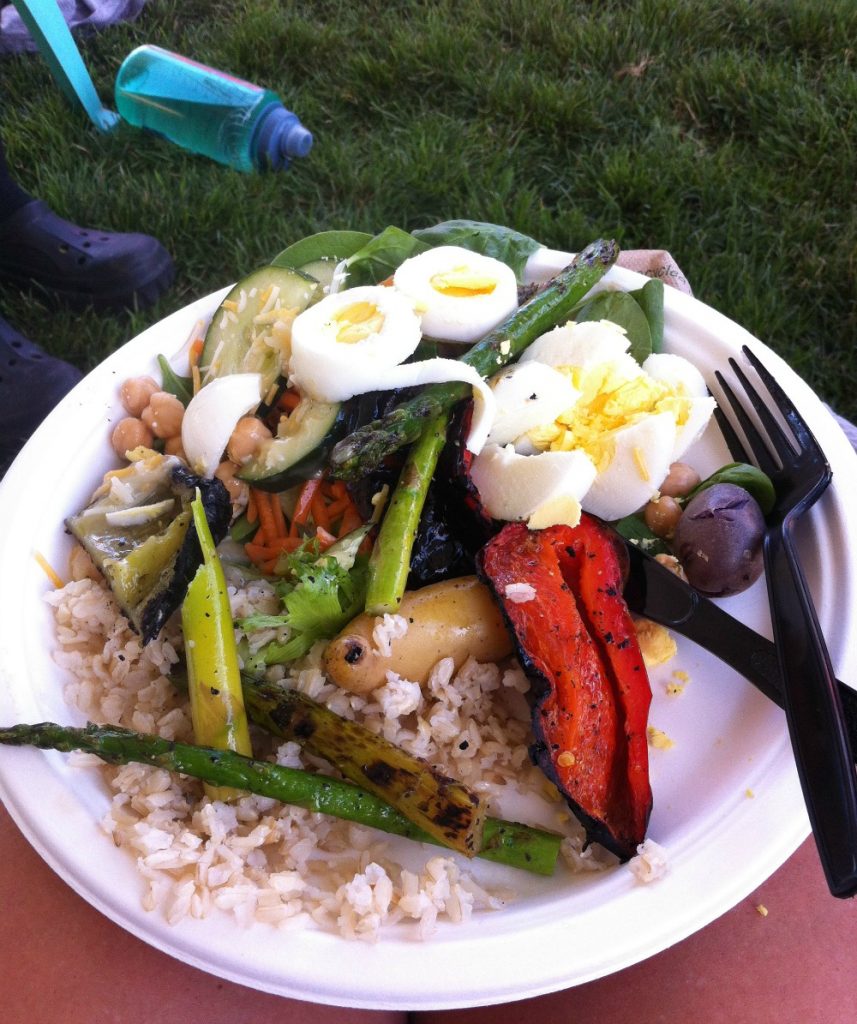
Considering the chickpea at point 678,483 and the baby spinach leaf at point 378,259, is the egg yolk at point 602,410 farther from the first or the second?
the baby spinach leaf at point 378,259

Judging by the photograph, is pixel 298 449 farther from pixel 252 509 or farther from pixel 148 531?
pixel 148 531

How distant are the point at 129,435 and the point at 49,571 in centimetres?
33

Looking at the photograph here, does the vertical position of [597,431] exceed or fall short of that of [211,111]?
it falls short

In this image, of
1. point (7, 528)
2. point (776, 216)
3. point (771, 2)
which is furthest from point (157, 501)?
point (771, 2)

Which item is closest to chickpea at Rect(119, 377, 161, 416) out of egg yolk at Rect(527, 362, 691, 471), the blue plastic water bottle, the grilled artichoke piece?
the grilled artichoke piece

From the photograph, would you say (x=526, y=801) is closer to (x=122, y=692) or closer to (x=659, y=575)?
(x=659, y=575)

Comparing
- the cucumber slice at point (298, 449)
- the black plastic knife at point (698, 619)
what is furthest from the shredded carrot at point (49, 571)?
the black plastic knife at point (698, 619)

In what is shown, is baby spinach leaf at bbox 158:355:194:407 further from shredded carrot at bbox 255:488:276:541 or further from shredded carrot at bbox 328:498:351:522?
shredded carrot at bbox 328:498:351:522

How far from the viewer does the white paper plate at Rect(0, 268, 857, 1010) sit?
1.17 meters

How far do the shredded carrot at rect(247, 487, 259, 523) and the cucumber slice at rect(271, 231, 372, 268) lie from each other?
0.64m

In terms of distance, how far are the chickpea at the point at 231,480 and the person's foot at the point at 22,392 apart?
3.60ft

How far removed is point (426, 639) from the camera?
1459mm

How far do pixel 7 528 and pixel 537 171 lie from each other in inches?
96.2

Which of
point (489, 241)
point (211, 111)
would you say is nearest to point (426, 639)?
point (489, 241)
